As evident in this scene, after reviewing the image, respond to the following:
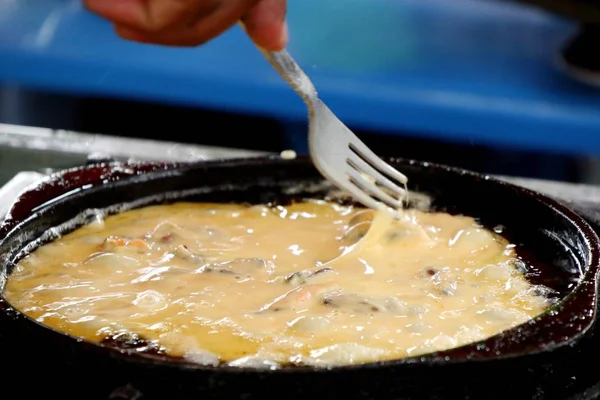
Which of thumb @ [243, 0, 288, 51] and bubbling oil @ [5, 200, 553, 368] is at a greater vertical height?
thumb @ [243, 0, 288, 51]

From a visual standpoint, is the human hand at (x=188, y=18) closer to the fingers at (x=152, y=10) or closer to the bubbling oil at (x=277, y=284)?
the fingers at (x=152, y=10)

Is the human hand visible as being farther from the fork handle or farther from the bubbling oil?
the bubbling oil

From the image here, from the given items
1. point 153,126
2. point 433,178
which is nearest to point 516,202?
point 433,178

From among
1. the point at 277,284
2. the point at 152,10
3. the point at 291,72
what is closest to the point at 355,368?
the point at 277,284

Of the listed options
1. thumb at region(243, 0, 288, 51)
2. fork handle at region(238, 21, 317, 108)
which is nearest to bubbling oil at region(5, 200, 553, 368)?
fork handle at region(238, 21, 317, 108)

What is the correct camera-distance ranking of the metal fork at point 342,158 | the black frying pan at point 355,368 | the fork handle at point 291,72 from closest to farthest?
the black frying pan at point 355,368
the fork handle at point 291,72
the metal fork at point 342,158

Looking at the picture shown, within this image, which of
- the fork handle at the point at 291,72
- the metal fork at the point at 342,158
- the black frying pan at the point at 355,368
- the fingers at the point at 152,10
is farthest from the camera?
the metal fork at the point at 342,158

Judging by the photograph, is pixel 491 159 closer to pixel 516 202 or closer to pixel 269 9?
pixel 516 202

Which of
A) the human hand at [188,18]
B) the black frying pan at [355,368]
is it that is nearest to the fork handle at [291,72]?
the human hand at [188,18]
